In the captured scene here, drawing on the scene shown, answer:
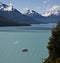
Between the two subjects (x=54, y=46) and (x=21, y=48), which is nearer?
(x=54, y=46)

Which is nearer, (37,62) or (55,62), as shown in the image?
(55,62)

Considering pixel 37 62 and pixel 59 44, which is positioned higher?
pixel 59 44

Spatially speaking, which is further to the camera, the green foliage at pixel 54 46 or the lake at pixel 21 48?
the lake at pixel 21 48

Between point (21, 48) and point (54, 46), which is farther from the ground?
point (54, 46)

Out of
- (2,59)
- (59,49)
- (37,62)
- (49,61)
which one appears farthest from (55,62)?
(2,59)

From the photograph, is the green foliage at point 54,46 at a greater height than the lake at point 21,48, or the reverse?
the green foliage at point 54,46

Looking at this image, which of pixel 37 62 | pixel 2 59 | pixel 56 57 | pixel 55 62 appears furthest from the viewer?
pixel 2 59

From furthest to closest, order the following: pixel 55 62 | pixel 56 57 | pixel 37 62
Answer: pixel 37 62 < pixel 56 57 < pixel 55 62

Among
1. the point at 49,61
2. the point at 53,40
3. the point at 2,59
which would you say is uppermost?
the point at 53,40

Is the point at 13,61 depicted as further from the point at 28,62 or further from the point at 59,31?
the point at 59,31

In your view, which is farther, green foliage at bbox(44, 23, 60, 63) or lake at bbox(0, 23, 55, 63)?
lake at bbox(0, 23, 55, 63)

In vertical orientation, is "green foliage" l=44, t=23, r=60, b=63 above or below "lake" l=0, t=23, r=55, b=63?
above
